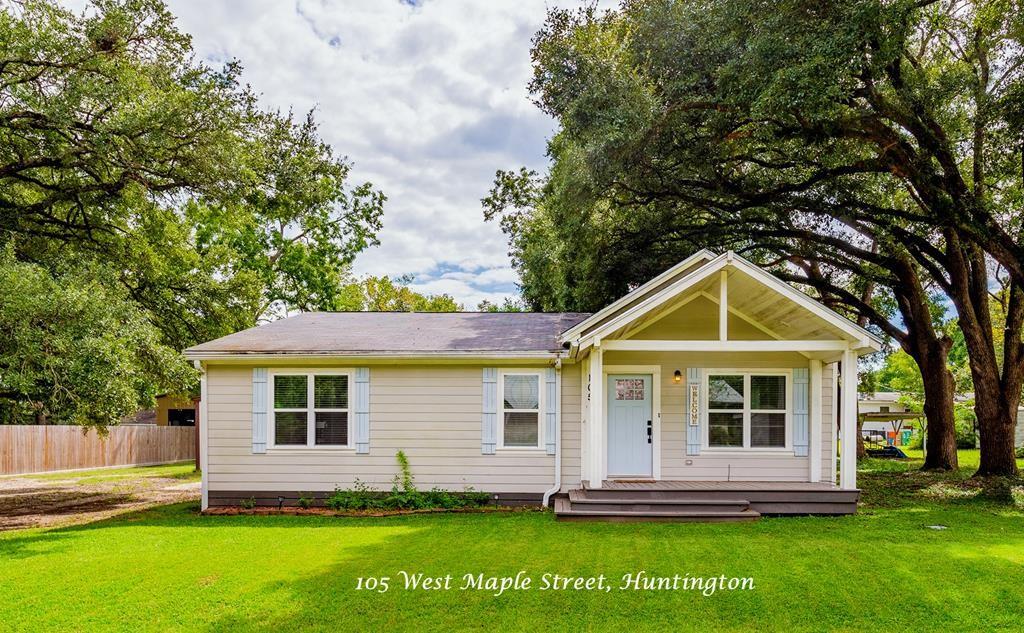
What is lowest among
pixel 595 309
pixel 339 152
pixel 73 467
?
pixel 73 467

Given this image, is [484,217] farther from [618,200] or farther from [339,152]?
[618,200]

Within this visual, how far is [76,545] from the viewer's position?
28.5ft

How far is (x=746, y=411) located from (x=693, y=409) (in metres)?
0.93

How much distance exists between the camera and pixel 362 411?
11.4m

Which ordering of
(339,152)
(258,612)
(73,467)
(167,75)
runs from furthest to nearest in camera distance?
(339,152) < (73,467) < (167,75) < (258,612)

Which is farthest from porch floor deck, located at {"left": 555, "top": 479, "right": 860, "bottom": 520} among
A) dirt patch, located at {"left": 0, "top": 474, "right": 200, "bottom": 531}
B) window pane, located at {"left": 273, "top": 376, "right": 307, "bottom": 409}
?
dirt patch, located at {"left": 0, "top": 474, "right": 200, "bottom": 531}

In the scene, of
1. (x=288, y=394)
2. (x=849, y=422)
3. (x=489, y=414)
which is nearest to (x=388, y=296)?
(x=288, y=394)

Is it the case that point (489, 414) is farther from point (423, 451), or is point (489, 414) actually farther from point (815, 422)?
point (815, 422)

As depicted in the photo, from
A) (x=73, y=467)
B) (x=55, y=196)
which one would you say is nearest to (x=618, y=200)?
(x=55, y=196)

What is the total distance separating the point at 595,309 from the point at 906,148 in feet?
26.1

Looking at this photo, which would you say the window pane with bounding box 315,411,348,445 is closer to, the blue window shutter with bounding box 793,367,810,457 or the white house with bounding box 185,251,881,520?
the white house with bounding box 185,251,881,520

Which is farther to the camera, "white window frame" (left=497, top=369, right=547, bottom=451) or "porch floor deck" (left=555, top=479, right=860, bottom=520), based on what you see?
"white window frame" (left=497, top=369, right=547, bottom=451)

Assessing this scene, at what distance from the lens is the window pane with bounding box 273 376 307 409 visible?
11.4 metres

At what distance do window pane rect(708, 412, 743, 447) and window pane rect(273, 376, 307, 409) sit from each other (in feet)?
23.7
